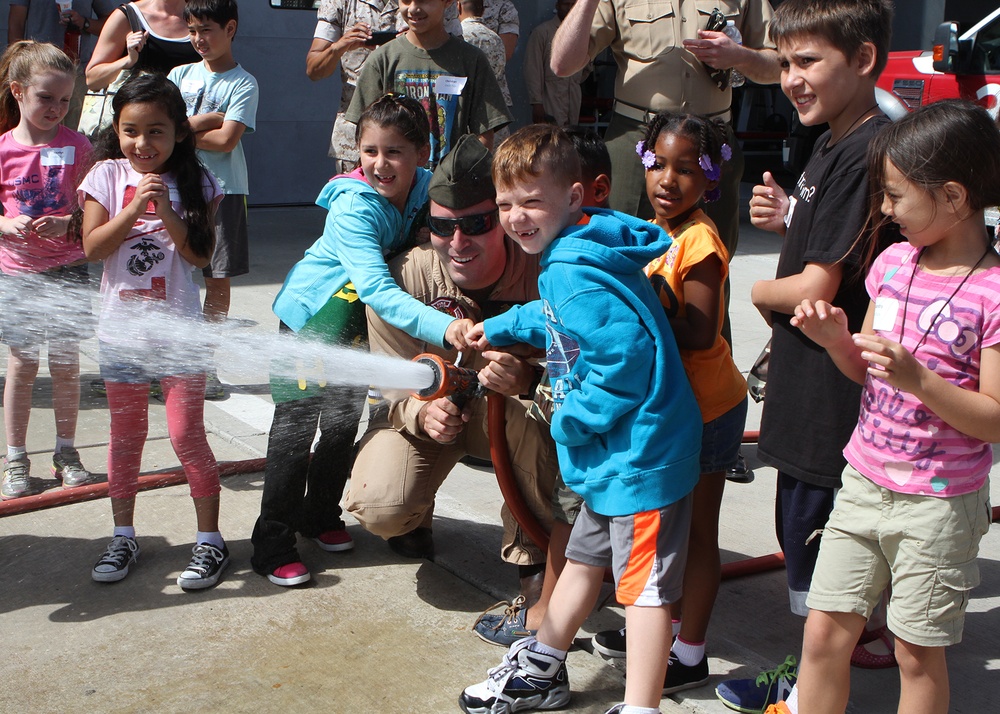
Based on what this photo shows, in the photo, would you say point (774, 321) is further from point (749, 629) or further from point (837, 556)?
point (749, 629)

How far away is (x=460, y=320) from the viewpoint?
3105 mm

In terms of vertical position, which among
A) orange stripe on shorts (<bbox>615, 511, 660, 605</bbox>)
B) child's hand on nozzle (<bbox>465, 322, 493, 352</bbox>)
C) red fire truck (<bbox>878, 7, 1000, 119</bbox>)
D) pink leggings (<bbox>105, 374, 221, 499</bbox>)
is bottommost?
pink leggings (<bbox>105, 374, 221, 499</bbox>)

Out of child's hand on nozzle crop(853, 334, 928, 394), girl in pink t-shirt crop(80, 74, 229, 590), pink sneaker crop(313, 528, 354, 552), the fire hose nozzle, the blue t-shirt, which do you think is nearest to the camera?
child's hand on nozzle crop(853, 334, 928, 394)

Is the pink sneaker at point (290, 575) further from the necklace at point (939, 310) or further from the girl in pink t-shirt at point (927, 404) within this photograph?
the necklace at point (939, 310)

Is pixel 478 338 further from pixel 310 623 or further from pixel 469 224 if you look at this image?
pixel 310 623

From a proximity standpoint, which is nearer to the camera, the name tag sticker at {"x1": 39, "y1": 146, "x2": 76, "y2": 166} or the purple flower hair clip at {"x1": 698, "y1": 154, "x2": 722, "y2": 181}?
the purple flower hair clip at {"x1": 698, "y1": 154, "x2": 722, "y2": 181}

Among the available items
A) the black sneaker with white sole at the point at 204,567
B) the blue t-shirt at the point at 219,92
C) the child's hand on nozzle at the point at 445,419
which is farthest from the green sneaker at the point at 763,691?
the blue t-shirt at the point at 219,92

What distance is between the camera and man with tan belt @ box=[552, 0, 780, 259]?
167 inches

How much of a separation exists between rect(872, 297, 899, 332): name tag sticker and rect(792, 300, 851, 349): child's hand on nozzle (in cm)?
7

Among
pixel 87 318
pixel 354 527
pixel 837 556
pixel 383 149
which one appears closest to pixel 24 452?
pixel 87 318

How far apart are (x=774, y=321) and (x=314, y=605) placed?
1707 mm

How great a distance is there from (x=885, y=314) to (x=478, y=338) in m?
1.16

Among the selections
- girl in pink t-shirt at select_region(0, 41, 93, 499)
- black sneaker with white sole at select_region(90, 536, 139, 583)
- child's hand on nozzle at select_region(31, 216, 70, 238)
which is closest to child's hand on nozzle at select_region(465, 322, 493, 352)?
black sneaker with white sole at select_region(90, 536, 139, 583)

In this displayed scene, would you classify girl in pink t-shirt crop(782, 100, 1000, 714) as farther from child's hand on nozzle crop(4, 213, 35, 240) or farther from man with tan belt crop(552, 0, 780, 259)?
child's hand on nozzle crop(4, 213, 35, 240)
